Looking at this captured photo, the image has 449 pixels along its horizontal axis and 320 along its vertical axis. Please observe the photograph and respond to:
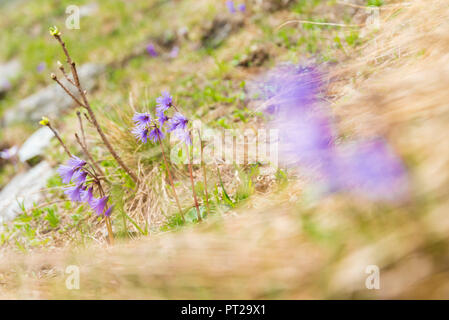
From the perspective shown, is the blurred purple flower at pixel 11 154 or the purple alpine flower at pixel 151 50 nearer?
the blurred purple flower at pixel 11 154

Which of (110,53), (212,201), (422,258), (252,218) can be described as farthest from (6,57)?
(422,258)

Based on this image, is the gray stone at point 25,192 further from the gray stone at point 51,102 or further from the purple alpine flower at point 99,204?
the gray stone at point 51,102

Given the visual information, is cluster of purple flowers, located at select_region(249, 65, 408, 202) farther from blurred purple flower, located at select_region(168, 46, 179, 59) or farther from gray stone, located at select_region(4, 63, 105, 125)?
gray stone, located at select_region(4, 63, 105, 125)

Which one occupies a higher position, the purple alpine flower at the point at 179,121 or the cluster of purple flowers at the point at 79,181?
the purple alpine flower at the point at 179,121

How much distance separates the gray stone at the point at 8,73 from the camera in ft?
22.7

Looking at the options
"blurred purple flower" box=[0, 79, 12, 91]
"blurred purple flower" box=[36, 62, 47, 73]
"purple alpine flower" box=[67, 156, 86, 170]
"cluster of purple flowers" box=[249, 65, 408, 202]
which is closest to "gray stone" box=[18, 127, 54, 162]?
"purple alpine flower" box=[67, 156, 86, 170]

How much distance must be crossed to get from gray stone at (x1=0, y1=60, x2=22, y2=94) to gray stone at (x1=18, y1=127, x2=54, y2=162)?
3.51 m

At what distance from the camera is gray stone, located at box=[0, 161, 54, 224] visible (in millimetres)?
2951

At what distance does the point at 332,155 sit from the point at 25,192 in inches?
116

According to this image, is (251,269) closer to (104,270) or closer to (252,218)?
(252,218)

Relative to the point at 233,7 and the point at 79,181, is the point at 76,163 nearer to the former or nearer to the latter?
the point at 79,181

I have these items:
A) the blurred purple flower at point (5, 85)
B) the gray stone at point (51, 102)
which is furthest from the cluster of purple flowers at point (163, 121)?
the blurred purple flower at point (5, 85)

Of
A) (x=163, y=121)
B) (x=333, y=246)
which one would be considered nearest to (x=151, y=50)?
(x=163, y=121)

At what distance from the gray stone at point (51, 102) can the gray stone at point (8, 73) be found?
1371 mm
